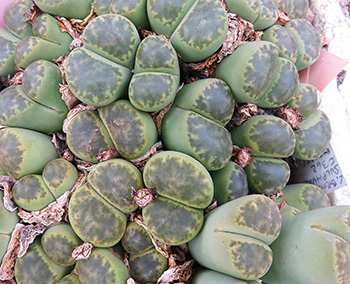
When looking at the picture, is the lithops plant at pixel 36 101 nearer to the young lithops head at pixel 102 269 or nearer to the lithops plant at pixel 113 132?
the lithops plant at pixel 113 132

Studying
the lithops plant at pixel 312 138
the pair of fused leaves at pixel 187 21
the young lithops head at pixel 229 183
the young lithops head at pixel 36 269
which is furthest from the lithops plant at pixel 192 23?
the young lithops head at pixel 36 269

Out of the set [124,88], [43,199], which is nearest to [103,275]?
[43,199]

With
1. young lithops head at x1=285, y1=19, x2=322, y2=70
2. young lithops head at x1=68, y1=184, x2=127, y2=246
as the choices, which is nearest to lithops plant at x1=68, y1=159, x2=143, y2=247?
young lithops head at x1=68, y1=184, x2=127, y2=246

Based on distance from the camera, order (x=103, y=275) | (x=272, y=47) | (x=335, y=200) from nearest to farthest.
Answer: (x=103, y=275), (x=272, y=47), (x=335, y=200)

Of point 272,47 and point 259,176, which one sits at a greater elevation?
point 272,47

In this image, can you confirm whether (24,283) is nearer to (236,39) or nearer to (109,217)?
Answer: (109,217)

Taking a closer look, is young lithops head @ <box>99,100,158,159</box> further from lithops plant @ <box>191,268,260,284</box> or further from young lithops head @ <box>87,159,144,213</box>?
lithops plant @ <box>191,268,260,284</box>
